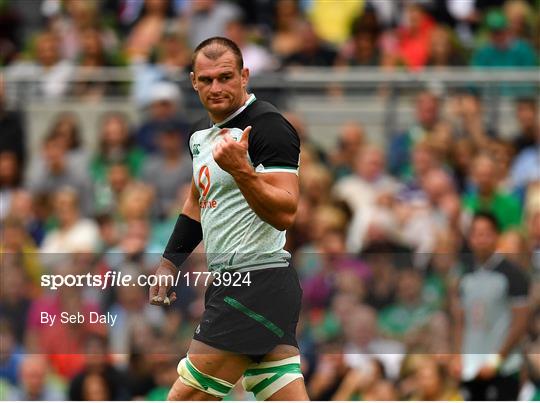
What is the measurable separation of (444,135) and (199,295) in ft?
21.1

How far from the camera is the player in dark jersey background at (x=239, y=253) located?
6.80 metres

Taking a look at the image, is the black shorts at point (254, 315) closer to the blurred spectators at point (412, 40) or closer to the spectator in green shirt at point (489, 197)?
the spectator in green shirt at point (489, 197)

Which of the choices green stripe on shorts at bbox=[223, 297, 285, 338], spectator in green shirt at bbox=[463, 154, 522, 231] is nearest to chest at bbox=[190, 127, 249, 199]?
green stripe on shorts at bbox=[223, 297, 285, 338]

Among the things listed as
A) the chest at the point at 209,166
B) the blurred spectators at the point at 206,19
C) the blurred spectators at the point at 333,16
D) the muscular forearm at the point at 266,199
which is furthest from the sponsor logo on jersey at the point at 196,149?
the blurred spectators at the point at 333,16

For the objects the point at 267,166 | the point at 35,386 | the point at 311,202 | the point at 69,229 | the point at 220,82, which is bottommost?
the point at 35,386

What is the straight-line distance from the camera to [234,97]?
6895 millimetres

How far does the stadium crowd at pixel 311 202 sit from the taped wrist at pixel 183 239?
16cm

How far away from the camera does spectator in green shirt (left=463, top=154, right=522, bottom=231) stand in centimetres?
1312

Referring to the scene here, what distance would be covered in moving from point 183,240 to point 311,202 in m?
5.91

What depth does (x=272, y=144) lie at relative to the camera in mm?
6746

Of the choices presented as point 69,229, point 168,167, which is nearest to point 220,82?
point 69,229

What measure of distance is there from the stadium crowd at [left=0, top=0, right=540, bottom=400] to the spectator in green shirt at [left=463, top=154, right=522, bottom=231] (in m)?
0.02

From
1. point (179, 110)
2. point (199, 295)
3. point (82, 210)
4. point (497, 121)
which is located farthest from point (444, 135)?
point (199, 295)

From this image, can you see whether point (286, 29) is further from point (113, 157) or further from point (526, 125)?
point (526, 125)
